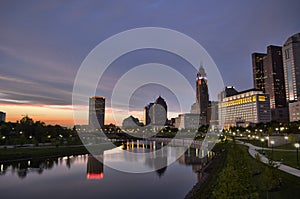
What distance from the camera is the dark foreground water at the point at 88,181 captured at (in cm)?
2567

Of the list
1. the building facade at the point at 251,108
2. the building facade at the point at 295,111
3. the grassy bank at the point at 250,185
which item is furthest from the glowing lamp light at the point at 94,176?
the building facade at the point at 251,108

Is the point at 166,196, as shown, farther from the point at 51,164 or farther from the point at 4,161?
the point at 4,161

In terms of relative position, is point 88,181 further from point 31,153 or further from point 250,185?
point 250,185

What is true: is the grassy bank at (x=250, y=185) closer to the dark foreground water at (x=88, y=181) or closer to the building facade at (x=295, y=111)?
the dark foreground water at (x=88, y=181)

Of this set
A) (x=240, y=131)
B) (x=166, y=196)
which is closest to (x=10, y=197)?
(x=166, y=196)

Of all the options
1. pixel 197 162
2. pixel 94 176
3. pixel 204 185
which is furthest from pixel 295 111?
pixel 204 185

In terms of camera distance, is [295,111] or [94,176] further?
[295,111]

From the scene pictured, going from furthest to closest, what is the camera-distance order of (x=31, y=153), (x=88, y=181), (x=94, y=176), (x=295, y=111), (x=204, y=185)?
(x=295, y=111) → (x=31, y=153) → (x=94, y=176) → (x=88, y=181) → (x=204, y=185)

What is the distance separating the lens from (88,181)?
31.4 metres

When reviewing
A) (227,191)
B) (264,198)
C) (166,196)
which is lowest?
(166,196)

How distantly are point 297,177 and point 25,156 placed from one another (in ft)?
142

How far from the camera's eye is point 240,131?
106250 millimetres

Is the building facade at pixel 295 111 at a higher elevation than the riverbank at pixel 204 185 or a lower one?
higher

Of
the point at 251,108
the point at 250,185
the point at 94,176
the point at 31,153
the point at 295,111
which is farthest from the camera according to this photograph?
the point at 251,108
